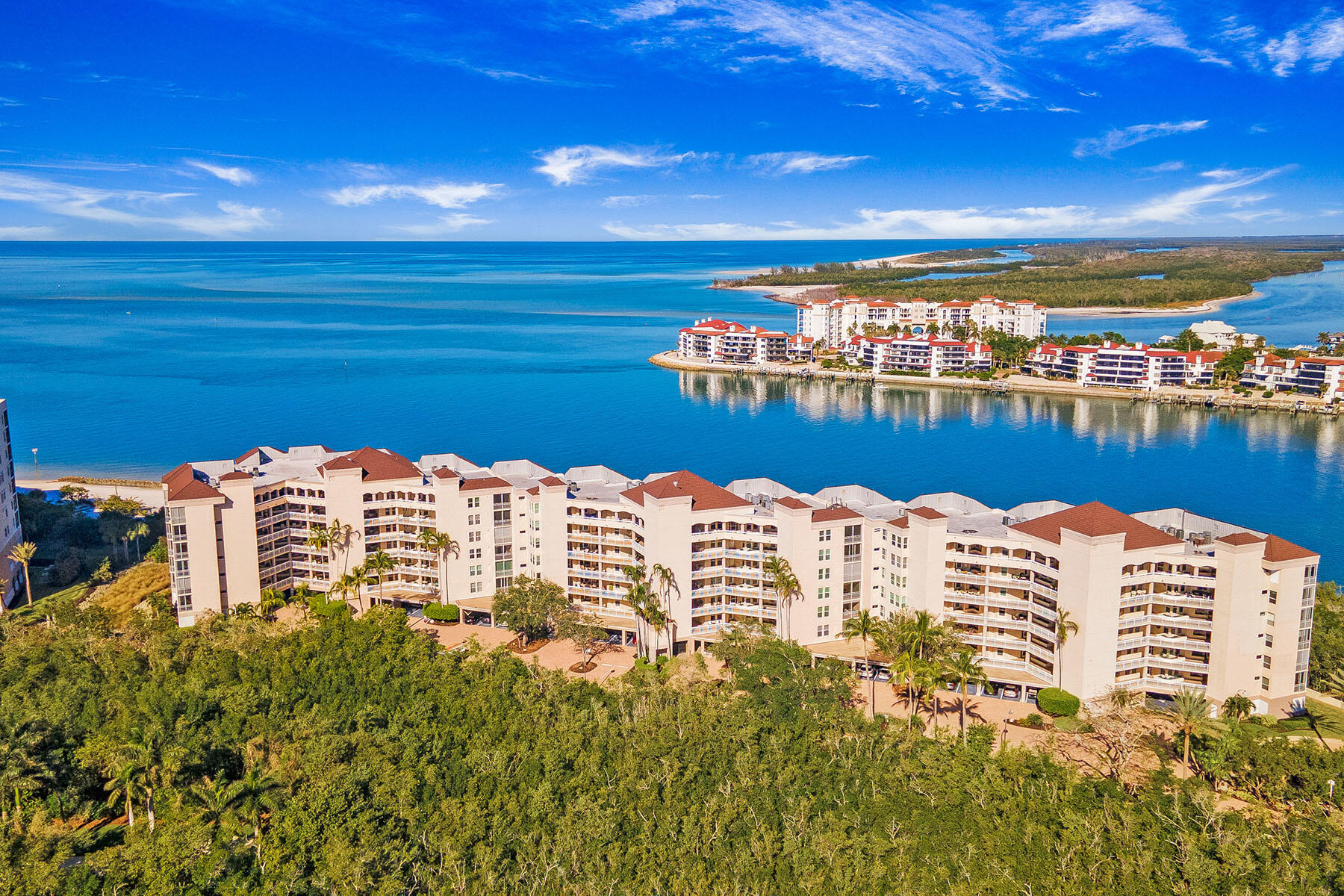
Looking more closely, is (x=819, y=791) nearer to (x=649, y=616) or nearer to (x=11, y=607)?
(x=649, y=616)

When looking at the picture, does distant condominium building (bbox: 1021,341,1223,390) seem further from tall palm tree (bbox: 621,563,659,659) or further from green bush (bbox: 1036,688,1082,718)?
tall palm tree (bbox: 621,563,659,659)

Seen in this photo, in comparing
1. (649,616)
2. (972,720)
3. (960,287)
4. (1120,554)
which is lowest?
(972,720)

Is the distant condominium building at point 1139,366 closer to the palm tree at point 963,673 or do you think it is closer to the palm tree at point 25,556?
the palm tree at point 963,673

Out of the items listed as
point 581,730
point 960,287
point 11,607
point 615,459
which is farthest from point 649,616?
point 960,287

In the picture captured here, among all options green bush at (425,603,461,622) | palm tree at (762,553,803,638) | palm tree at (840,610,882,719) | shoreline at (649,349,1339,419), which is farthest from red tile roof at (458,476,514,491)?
shoreline at (649,349,1339,419)

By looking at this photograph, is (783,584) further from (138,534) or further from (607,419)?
(607,419)

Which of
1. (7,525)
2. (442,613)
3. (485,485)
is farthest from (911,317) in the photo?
(7,525)
